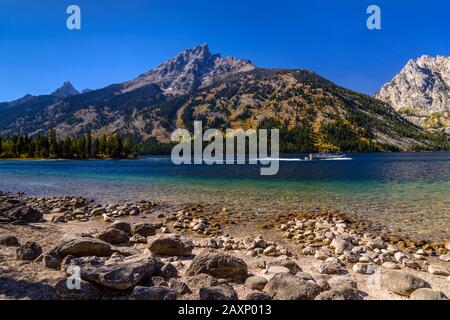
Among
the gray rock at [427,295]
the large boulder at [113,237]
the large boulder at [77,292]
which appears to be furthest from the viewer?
the large boulder at [113,237]

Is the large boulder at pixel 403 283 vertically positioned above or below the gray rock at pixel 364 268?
above

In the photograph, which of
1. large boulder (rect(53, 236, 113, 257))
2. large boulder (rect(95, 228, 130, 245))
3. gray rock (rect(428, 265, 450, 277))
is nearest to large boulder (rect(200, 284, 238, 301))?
large boulder (rect(53, 236, 113, 257))

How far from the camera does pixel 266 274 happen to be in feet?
39.5

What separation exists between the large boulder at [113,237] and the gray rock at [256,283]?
8.72 meters

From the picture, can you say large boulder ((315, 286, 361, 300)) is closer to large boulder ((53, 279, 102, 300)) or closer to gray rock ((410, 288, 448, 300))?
gray rock ((410, 288, 448, 300))

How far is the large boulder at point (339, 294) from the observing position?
933 cm

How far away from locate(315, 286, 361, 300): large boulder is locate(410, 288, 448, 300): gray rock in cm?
205

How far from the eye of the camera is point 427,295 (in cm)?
973

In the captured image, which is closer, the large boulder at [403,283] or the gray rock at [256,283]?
the large boulder at [403,283]

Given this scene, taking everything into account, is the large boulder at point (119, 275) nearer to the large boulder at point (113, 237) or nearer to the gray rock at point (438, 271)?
the large boulder at point (113, 237)

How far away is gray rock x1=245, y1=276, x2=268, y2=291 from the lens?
10664 mm

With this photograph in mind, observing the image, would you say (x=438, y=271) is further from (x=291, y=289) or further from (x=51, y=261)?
(x=51, y=261)

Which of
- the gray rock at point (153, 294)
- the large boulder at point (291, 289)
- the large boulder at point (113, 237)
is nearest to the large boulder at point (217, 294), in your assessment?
the gray rock at point (153, 294)
